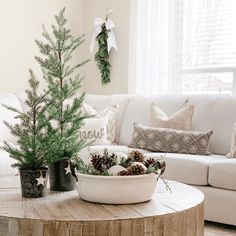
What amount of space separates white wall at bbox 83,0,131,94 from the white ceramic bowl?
3.47m

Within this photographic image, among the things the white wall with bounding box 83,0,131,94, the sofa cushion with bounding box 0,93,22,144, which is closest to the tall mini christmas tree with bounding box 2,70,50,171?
the sofa cushion with bounding box 0,93,22,144

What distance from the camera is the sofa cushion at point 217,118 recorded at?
373cm

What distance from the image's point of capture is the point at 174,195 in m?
1.91

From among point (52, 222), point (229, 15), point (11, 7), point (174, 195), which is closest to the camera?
point (52, 222)

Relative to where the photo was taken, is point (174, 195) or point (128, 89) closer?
point (174, 195)

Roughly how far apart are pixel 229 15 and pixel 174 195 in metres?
2.81

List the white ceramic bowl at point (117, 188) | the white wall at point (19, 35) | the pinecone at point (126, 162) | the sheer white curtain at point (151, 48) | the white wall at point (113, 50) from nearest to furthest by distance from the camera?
the white ceramic bowl at point (117, 188) → the pinecone at point (126, 162) → the sheer white curtain at point (151, 48) → the white wall at point (19, 35) → the white wall at point (113, 50)

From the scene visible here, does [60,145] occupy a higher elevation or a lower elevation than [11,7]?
lower

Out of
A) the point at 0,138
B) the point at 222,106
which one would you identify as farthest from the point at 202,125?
the point at 0,138

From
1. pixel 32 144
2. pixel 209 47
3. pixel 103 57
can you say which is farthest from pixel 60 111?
pixel 103 57

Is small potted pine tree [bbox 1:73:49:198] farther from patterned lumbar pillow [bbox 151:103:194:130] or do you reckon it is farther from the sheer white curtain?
the sheer white curtain

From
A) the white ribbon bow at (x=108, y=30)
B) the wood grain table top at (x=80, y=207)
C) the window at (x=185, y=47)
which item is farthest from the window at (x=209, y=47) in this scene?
the wood grain table top at (x=80, y=207)

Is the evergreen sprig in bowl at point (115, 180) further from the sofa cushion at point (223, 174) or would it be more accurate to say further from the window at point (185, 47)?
the window at point (185, 47)

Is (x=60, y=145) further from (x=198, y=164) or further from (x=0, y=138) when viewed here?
(x=0, y=138)
